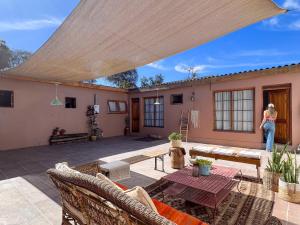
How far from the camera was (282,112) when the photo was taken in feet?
21.8

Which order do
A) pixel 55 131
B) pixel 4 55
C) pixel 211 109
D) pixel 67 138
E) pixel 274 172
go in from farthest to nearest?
1. pixel 4 55
2. pixel 67 138
3. pixel 55 131
4. pixel 211 109
5. pixel 274 172

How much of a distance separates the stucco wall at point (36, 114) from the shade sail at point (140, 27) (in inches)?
116

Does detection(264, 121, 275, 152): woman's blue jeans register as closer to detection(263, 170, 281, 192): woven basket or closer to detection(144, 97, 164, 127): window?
Answer: detection(263, 170, 281, 192): woven basket

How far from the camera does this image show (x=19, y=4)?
17.8 feet

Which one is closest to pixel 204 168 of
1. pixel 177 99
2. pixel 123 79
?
→ pixel 177 99

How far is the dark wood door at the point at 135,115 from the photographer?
1083cm

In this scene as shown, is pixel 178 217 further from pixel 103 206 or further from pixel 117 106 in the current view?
pixel 117 106

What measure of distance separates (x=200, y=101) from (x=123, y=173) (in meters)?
5.85

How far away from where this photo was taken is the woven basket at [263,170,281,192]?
3135mm

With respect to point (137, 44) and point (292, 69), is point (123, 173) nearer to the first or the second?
point (137, 44)

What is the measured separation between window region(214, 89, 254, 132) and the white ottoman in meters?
5.52

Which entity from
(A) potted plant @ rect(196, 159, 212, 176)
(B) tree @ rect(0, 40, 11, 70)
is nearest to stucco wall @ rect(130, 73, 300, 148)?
(A) potted plant @ rect(196, 159, 212, 176)

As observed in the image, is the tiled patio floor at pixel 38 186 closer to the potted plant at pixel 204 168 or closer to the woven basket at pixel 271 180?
the woven basket at pixel 271 180

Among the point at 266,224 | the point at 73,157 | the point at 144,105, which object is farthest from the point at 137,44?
the point at 144,105
